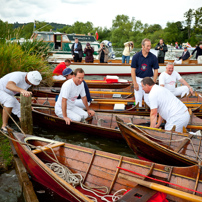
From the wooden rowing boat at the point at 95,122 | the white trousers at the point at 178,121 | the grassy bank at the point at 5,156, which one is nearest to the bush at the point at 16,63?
the wooden rowing boat at the point at 95,122

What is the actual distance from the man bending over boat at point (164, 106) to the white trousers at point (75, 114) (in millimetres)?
2218

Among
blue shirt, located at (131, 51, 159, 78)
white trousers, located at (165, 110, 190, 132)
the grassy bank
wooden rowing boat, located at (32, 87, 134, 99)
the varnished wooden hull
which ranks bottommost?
the grassy bank

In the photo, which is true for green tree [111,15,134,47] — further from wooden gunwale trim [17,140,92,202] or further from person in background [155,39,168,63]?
wooden gunwale trim [17,140,92,202]

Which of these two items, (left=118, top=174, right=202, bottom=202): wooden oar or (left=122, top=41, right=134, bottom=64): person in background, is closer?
(left=118, top=174, right=202, bottom=202): wooden oar

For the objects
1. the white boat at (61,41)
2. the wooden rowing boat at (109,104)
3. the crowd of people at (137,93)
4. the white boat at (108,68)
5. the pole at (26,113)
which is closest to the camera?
the crowd of people at (137,93)

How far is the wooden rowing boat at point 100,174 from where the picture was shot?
3416mm

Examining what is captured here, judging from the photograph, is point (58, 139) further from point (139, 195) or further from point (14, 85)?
point (139, 195)

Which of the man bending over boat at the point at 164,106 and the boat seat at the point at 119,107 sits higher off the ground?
the man bending over boat at the point at 164,106

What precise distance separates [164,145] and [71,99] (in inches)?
112

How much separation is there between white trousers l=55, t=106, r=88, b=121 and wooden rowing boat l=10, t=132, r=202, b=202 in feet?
5.53

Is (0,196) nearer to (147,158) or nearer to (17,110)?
(17,110)

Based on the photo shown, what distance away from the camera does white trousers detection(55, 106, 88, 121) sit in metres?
6.60

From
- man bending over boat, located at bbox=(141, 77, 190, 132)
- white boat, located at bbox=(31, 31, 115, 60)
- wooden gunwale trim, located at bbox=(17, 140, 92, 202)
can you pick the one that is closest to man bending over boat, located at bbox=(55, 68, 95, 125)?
man bending over boat, located at bbox=(141, 77, 190, 132)

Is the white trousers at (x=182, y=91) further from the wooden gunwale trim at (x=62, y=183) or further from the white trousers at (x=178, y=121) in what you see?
the wooden gunwale trim at (x=62, y=183)
